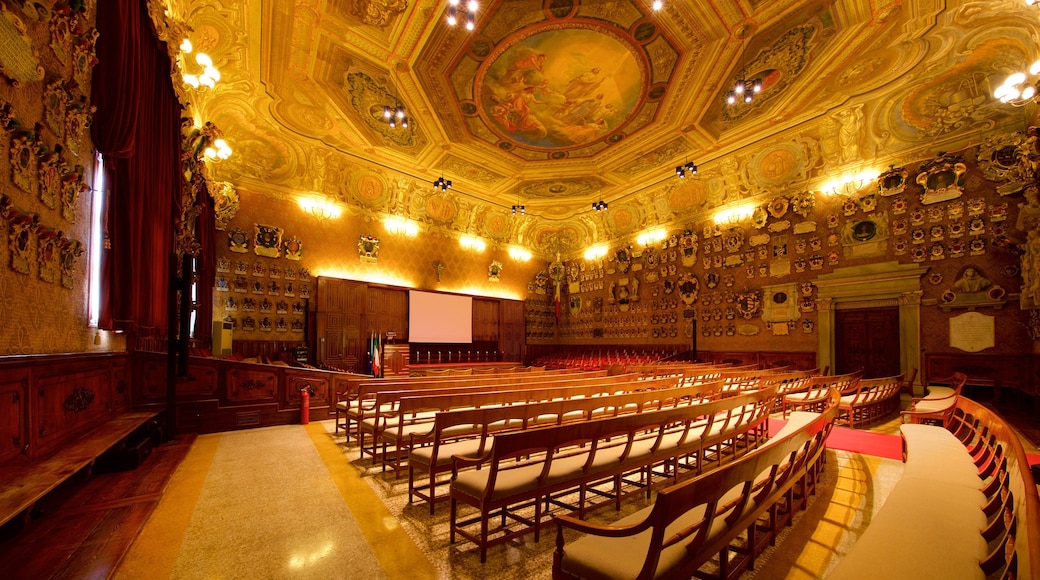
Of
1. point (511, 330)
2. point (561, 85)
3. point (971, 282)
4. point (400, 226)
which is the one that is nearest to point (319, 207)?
point (400, 226)

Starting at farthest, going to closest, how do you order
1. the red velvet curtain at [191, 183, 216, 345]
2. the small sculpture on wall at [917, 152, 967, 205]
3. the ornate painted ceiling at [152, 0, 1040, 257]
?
the red velvet curtain at [191, 183, 216, 345] < the small sculpture on wall at [917, 152, 967, 205] < the ornate painted ceiling at [152, 0, 1040, 257]

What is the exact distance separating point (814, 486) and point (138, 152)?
8962mm

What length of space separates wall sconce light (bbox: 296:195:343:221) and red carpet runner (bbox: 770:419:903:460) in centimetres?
1470

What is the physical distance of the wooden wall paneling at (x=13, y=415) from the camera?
3076 mm

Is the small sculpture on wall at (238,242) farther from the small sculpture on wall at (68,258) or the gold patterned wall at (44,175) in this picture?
the small sculpture on wall at (68,258)

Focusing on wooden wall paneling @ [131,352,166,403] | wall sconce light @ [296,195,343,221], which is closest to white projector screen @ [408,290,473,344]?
wall sconce light @ [296,195,343,221]

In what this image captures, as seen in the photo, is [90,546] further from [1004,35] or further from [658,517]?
[1004,35]

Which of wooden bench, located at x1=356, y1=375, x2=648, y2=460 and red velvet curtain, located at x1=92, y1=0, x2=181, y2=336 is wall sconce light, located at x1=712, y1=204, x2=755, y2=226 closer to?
wooden bench, located at x1=356, y1=375, x2=648, y2=460

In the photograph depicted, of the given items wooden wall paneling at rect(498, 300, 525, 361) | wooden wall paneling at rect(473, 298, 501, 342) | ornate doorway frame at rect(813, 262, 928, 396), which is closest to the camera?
ornate doorway frame at rect(813, 262, 928, 396)

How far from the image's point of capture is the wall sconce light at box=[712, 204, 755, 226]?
14.6m

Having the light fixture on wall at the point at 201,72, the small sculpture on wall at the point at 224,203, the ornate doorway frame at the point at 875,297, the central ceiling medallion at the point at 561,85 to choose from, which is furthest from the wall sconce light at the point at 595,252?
the light fixture on wall at the point at 201,72

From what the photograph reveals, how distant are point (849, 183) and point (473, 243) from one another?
14043mm

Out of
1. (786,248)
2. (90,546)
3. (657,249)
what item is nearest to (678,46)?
(786,248)

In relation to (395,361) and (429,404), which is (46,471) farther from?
(395,361)
